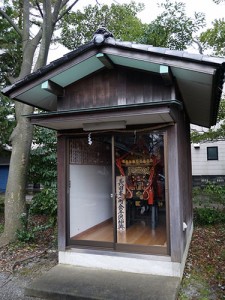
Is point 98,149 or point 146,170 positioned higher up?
point 98,149

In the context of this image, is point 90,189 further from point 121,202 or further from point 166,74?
point 166,74

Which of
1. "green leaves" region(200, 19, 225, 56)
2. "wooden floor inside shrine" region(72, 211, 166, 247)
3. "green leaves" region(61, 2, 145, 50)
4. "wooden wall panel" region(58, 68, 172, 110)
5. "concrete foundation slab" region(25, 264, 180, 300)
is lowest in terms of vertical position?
"concrete foundation slab" region(25, 264, 180, 300)

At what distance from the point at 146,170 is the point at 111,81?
1.77 meters

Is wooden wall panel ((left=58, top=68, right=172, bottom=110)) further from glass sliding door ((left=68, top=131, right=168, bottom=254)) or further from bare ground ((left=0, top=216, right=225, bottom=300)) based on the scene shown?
bare ground ((left=0, top=216, right=225, bottom=300))

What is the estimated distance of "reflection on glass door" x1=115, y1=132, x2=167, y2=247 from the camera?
15.2 feet

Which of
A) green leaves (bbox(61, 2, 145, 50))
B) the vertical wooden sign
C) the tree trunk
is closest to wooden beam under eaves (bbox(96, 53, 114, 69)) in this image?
the vertical wooden sign

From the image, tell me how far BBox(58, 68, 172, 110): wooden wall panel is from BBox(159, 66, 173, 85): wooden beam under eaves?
147 millimetres

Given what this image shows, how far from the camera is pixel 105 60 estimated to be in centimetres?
424

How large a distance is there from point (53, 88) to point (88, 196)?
2.40m

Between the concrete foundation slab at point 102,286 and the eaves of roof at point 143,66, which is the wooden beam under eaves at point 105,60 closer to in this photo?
the eaves of roof at point 143,66

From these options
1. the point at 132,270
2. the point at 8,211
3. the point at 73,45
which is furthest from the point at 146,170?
the point at 73,45

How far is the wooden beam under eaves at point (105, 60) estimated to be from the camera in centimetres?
409

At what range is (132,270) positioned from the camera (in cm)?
440

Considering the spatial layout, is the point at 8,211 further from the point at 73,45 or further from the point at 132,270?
the point at 73,45
